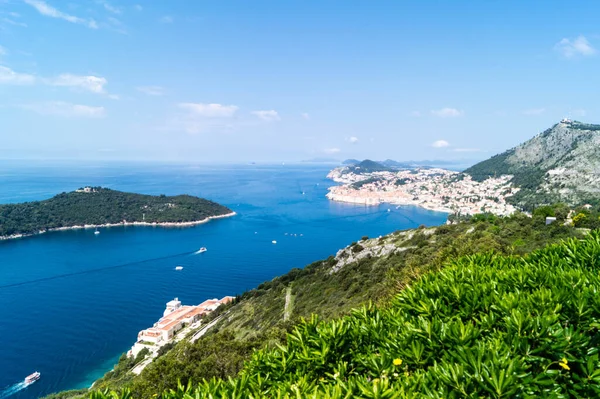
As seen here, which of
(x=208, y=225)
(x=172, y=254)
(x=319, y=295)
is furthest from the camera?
(x=208, y=225)

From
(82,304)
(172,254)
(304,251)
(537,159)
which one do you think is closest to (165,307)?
(82,304)

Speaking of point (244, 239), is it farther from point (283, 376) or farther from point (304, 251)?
point (283, 376)

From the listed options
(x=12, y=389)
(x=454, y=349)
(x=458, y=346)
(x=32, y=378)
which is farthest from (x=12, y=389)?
(x=458, y=346)

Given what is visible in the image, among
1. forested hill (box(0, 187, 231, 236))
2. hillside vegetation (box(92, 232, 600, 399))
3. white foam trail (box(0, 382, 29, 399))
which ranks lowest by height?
white foam trail (box(0, 382, 29, 399))

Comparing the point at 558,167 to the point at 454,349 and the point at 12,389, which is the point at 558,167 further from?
the point at 12,389

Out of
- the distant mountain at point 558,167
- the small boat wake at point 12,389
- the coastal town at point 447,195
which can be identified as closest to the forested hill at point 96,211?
the coastal town at point 447,195

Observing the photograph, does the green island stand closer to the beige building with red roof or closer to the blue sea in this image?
the beige building with red roof

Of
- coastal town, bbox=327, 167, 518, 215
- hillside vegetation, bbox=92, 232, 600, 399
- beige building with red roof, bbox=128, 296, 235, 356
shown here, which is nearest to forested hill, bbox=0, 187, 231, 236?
beige building with red roof, bbox=128, 296, 235, 356
